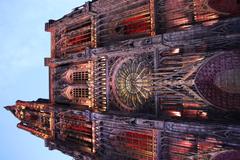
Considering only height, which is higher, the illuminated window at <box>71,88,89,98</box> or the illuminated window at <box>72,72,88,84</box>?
the illuminated window at <box>72,72,88,84</box>

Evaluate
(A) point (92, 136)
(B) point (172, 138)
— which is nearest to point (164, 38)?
(B) point (172, 138)

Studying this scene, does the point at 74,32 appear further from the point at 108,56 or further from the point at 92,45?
the point at 108,56

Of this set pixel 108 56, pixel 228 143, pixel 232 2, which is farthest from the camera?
pixel 108 56

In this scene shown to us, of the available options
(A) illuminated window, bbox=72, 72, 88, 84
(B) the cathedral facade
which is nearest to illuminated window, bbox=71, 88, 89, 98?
(B) the cathedral facade

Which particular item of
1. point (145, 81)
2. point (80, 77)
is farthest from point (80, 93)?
point (145, 81)

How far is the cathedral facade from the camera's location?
24.7 metres

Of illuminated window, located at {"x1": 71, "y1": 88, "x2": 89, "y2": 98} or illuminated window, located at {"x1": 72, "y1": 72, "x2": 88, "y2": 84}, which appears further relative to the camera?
illuminated window, located at {"x1": 72, "y1": 72, "x2": 88, "y2": 84}

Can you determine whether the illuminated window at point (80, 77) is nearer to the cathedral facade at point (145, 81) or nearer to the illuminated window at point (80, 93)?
the cathedral facade at point (145, 81)

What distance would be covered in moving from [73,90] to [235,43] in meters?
19.8

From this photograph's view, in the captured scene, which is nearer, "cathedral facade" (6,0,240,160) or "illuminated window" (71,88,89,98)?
"cathedral facade" (6,0,240,160)

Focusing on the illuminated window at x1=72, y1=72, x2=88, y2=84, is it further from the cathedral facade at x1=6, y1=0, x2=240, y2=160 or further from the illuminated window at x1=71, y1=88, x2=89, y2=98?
the illuminated window at x1=71, y1=88, x2=89, y2=98

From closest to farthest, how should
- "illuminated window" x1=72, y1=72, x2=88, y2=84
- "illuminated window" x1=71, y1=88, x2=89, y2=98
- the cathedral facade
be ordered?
the cathedral facade < "illuminated window" x1=71, y1=88, x2=89, y2=98 < "illuminated window" x1=72, y1=72, x2=88, y2=84

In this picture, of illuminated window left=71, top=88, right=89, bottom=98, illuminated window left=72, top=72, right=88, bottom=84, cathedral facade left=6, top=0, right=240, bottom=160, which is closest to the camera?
cathedral facade left=6, top=0, right=240, bottom=160

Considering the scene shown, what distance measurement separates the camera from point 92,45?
35750mm
